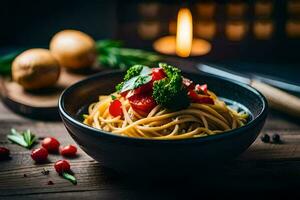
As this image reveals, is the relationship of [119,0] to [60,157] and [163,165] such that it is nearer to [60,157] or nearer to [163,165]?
[60,157]

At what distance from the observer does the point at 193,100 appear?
2199 mm

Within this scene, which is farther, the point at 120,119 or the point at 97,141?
the point at 120,119

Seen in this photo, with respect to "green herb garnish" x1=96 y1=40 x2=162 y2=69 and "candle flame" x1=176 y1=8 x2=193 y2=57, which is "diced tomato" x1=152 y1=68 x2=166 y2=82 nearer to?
"green herb garnish" x1=96 y1=40 x2=162 y2=69

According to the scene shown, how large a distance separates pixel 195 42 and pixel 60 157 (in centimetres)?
219

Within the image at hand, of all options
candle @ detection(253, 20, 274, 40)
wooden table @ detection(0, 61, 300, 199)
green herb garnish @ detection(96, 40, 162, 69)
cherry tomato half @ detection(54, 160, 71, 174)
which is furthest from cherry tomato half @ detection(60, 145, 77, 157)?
candle @ detection(253, 20, 274, 40)

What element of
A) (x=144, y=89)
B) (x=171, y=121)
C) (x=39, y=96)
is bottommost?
(x=39, y=96)

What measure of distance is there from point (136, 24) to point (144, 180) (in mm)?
2416

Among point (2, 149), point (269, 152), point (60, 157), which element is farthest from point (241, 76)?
point (2, 149)

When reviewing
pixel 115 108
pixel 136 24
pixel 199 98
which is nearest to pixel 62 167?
pixel 115 108

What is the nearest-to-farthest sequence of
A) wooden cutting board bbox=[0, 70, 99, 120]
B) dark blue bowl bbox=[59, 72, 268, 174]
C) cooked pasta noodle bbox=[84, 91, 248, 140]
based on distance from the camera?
dark blue bowl bbox=[59, 72, 268, 174] < cooked pasta noodle bbox=[84, 91, 248, 140] < wooden cutting board bbox=[0, 70, 99, 120]

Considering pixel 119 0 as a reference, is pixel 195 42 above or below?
below

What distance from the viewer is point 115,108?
2227 millimetres

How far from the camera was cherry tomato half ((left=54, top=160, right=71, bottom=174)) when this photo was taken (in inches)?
84.0

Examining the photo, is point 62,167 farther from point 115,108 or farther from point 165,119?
point 165,119
